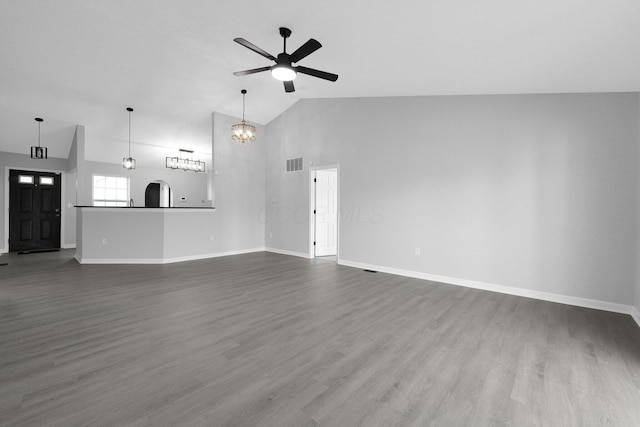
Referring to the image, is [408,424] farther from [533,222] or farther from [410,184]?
[410,184]

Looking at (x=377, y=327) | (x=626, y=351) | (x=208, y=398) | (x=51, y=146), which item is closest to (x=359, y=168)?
(x=377, y=327)

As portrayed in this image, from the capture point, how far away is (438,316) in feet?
10.4


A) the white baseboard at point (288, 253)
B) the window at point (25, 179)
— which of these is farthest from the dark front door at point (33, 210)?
the white baseboard at point (288, 253)

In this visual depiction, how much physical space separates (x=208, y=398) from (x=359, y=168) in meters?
4.60

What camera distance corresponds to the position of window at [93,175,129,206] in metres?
8.38

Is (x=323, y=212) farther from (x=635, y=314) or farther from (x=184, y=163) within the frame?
(x=635, y=314)

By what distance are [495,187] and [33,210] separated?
34.6 feet

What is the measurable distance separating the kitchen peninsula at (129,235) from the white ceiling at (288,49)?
2185mm

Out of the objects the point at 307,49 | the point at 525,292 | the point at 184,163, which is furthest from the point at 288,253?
the point at 307,49

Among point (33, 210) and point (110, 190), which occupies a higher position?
point (110, 190)

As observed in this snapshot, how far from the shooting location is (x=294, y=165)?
6.88m

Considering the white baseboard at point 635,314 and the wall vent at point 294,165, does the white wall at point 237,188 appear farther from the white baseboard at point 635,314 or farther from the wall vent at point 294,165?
the white baseboard at point 635,314

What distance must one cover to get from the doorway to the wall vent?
0.45 m

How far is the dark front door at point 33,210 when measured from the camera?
7195mm
